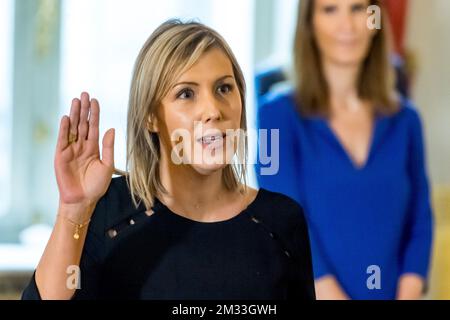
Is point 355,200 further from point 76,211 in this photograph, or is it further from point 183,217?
point 76,211

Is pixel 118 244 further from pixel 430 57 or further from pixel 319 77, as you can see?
pixel 430 57

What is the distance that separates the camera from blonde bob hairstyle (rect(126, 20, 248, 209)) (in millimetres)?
797

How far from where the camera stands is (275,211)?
2.80 feet

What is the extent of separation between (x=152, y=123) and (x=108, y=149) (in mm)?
64

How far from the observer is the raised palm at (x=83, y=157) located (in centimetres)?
77

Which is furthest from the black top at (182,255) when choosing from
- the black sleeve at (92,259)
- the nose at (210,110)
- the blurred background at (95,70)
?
the blurred background at (95,70)

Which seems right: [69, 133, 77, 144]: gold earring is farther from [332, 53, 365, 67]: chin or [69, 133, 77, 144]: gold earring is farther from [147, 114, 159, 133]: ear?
[332, 53, 365, 67]: chin

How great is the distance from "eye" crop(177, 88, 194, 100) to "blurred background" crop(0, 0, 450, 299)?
20cm

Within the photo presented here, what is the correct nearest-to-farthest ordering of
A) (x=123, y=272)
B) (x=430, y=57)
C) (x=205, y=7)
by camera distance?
(x=123, y=272) < (x=205, y=7) < (x=430, y=57)

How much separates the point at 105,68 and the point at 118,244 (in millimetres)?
342

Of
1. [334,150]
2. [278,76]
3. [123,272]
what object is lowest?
[123,272]

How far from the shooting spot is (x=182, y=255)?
2.66ft

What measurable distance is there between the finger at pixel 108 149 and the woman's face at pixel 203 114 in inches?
2.5

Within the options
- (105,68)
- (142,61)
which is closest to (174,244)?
(142,61)
